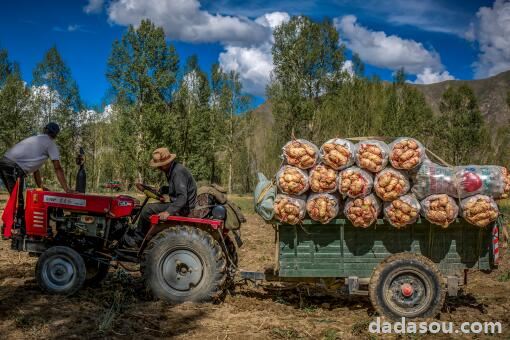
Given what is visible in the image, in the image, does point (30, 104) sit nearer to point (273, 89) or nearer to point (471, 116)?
point (273, 89)

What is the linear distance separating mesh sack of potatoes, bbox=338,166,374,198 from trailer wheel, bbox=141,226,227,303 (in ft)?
5.68

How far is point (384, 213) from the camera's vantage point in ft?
17.2

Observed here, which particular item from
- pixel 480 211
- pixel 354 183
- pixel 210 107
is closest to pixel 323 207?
pixel 354 183

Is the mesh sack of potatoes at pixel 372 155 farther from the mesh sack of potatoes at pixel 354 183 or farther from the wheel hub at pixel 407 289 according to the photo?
the wheel hub at pixel 407 289

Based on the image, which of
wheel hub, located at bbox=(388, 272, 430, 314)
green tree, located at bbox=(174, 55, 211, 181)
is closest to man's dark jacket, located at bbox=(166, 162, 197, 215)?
wheel hub, located at bbox=(388, 272, 430, 314)

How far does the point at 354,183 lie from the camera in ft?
16.9

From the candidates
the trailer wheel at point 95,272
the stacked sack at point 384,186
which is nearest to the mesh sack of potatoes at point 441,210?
the stacked sack at point 384,186

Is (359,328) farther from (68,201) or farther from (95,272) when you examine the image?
(68,201)

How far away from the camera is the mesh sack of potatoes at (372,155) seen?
5203 millimetres

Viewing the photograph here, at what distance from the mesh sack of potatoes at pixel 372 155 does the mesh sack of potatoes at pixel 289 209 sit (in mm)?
794

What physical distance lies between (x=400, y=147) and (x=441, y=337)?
200 cm

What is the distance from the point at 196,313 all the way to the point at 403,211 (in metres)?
2.57

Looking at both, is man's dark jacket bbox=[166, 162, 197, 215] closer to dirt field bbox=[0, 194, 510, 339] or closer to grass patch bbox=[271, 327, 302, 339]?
dirt field bbox=[0, 194, 510, 339]

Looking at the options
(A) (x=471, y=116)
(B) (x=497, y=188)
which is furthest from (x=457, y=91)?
(B) (x=497, y=188)
